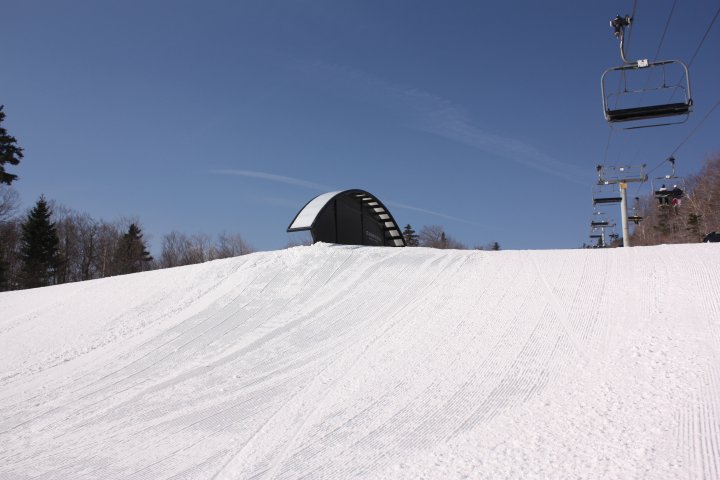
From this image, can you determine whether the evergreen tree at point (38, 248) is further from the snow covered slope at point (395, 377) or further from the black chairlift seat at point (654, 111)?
the black chairlift seat at point (654, 111)

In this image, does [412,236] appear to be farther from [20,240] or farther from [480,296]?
[480,296]

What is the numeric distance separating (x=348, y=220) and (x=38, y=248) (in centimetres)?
3478

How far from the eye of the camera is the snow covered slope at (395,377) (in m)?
4.61

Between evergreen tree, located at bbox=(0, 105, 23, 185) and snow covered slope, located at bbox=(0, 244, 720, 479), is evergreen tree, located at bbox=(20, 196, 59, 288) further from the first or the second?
snow covered slope, located at bbox=(0, 244, 720, 479)

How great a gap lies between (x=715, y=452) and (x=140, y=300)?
12516 millimetres

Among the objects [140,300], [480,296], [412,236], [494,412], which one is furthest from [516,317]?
[412,236]

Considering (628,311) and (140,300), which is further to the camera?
(140,300)

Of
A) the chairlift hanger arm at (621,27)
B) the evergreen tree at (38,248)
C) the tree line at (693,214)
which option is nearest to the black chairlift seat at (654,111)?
the chairlift hanger arm at (621,27)

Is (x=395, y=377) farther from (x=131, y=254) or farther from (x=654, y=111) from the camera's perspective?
(x=131, y=254)

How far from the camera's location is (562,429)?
4.75 m

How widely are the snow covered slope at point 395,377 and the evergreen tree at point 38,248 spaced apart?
36399 mm

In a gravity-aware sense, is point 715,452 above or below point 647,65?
below

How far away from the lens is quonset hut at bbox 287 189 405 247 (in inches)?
786

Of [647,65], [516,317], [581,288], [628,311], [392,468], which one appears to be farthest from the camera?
[647,65]
